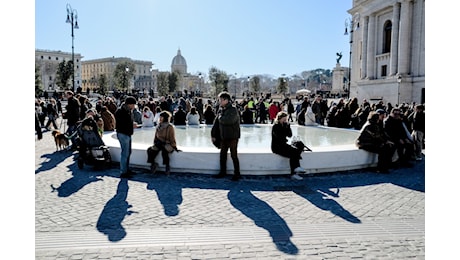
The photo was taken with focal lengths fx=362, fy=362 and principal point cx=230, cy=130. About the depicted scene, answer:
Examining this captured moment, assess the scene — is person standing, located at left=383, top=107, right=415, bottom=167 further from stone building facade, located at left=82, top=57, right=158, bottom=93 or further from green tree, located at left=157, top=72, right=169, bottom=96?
stone building facade, located at left=82, top=57, right=158, bottom=93

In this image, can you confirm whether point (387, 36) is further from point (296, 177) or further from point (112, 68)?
point (112, 68)

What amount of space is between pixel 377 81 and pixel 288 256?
35.5 metres

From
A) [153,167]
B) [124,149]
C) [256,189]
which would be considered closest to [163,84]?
[153,167]

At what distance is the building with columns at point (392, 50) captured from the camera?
3153 centimetres

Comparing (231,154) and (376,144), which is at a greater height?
(376,144)

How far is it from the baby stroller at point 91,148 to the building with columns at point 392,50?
1131 inches

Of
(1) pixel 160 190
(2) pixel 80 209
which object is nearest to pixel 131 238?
(2) pixel 80 209

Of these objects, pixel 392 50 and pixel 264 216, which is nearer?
pixel 264 216

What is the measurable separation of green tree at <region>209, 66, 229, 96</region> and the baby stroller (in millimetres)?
69674

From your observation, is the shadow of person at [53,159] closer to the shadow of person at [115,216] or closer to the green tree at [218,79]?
the shadow of person at [115,216]

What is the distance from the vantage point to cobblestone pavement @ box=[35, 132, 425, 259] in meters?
4.34

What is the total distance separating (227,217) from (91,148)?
16.7 feet

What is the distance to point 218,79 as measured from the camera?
3177 inches

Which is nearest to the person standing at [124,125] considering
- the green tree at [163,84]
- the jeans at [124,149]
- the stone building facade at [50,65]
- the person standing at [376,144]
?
the jeans at [124,149]
